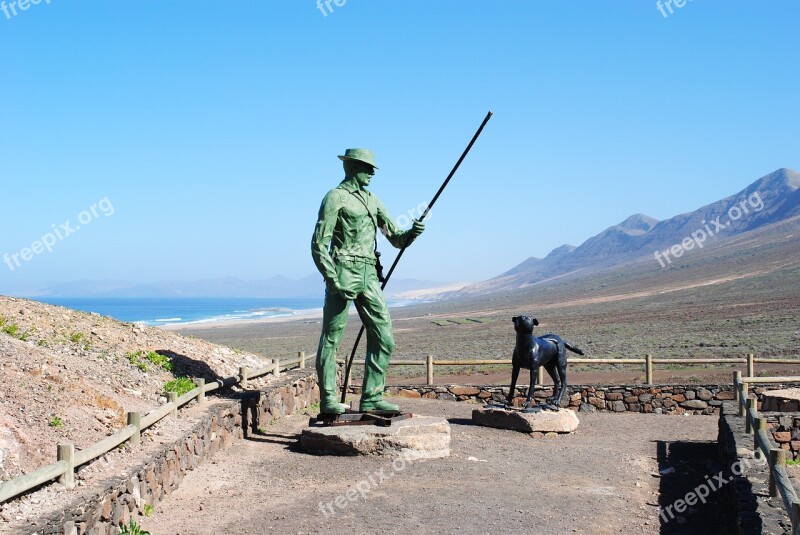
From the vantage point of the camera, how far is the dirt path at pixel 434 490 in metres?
8.24

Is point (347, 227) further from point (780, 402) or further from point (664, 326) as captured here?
point (664, 326)

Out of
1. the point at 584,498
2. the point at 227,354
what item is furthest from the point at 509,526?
the point at 227,354

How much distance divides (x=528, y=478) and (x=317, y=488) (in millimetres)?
2375

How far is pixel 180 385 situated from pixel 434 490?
15.1 feet

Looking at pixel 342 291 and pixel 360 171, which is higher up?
pixel 360 171

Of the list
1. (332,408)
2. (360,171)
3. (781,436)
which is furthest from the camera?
(781,436)

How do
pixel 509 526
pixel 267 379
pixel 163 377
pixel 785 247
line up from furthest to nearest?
pixel 785 247 < pixel 267 379 < pixel 163 377 < pixel 509 526

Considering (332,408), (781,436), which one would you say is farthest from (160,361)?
(781,436)

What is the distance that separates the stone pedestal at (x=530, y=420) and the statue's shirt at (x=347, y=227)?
3312mm

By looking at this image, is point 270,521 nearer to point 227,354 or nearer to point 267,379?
point 267,379

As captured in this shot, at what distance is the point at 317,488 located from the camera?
30.9ft

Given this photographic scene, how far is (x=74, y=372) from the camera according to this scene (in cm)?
1117
